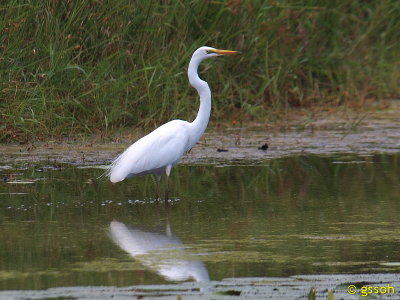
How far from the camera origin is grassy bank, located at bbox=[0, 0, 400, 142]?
8016mm

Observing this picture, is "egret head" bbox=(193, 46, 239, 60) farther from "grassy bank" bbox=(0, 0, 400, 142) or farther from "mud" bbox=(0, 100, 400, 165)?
"grassy bank" bbox=(0, 0, 400, 142)

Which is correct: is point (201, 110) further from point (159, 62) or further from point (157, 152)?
point (159, 62)

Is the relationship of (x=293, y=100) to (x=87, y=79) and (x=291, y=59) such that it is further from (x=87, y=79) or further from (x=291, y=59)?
(x=87, y=79)

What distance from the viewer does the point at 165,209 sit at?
5879mm

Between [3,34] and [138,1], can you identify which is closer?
[3,34]

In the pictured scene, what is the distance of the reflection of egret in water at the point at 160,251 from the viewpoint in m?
4.17

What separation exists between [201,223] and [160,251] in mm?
755

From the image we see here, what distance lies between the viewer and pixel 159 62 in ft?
28.3

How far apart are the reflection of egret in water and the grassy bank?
2.93 metres

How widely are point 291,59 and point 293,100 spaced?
1.65 feet

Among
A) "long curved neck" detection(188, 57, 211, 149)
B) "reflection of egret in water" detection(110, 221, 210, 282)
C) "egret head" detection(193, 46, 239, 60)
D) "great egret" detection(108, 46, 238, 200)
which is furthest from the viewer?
"egret head" detection(193, 46, 239, 60)

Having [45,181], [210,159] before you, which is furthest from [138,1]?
[45,181]

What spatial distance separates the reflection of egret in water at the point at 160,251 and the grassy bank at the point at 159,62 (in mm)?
2934

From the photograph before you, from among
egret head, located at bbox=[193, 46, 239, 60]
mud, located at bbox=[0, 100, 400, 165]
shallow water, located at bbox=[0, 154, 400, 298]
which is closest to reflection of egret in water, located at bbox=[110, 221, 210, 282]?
shallow water, located at bbox=[0, 154, 400, 298]
